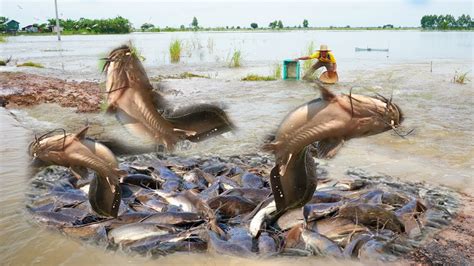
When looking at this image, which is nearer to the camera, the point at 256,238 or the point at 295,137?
the point at 295,137

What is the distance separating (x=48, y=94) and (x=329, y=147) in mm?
11823

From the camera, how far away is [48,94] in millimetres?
13016

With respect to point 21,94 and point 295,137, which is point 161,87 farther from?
point 21,94

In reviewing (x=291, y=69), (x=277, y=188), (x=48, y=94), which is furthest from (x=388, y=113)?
(x=291, y=69)

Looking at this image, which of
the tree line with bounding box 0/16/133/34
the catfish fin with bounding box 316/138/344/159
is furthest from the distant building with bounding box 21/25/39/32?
the catfish fin with bounding box 316/138/344/159

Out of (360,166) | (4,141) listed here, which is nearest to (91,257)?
(360,166)

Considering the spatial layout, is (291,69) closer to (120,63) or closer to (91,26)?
(120,63)

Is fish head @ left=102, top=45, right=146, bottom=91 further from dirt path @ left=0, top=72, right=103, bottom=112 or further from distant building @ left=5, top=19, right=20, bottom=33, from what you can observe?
distant building @ left=5, top=19, right=20, bottom=33

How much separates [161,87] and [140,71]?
261 mm

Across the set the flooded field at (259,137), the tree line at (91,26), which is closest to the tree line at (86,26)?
the tree line at (91,26)

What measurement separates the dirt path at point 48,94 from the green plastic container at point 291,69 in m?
7.59

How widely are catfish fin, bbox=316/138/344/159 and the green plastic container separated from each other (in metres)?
14.8

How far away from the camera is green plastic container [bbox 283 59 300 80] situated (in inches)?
696

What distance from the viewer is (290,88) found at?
16172 millimetres
